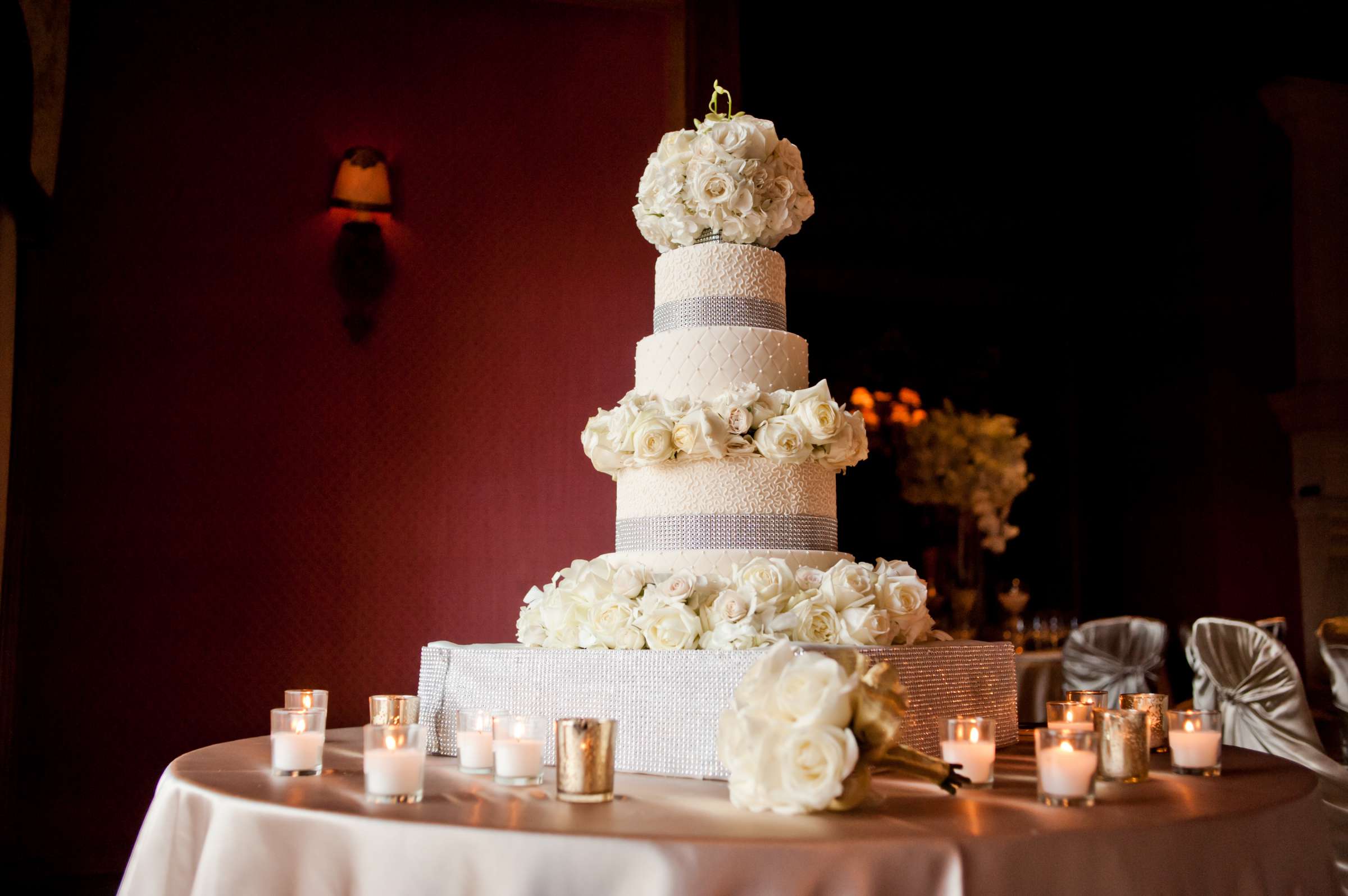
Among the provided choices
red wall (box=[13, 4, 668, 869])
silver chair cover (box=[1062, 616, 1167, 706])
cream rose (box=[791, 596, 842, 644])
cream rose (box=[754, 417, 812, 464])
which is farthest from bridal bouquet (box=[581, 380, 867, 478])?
silver chair cover (box=[1062, 616, 1167, 706])

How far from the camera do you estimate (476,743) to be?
182cm

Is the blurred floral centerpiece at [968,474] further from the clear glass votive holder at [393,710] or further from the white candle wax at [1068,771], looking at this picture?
the white candle wax at [1068,771]

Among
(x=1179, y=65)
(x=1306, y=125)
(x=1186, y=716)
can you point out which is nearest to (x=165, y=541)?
(x=1186, y=716)

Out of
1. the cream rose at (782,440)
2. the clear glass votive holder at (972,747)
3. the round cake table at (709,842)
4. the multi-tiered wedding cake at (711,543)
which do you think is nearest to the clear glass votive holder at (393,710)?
the multi-tiered wedding cake at (711,543)

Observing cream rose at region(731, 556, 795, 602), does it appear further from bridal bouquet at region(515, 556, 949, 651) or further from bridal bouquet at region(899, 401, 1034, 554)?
bridal bouquet at region(899, 401, 1034, 554)

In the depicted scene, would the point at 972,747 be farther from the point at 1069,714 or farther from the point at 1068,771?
the point at 1069,714

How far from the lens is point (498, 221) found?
4586 millimetres

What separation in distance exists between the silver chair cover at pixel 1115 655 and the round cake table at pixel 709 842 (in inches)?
146

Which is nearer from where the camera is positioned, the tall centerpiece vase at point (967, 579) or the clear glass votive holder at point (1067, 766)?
the clear glass votive holder at point (1067, 766)

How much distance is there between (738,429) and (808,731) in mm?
899

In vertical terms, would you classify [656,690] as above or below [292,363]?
below

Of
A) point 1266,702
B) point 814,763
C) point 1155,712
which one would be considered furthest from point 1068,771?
point 1266,702

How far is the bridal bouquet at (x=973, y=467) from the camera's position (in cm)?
639

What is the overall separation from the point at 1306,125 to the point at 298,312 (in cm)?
719
